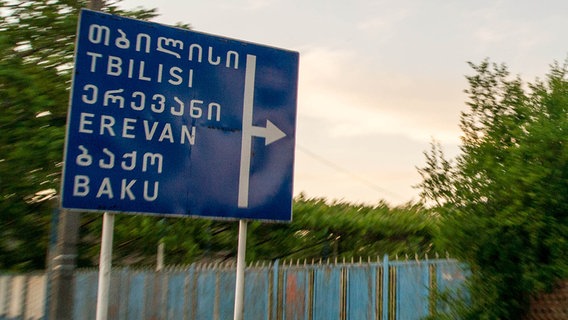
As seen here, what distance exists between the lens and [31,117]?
59.6 ft

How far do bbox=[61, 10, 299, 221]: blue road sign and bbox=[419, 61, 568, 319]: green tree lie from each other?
289 cm

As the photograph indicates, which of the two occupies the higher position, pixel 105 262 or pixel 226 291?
pixel 105 262

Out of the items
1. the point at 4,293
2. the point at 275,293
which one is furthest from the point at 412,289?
the point at 4,293

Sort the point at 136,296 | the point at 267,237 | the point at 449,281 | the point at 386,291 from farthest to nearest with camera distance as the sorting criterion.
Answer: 1. the point at 267,237
2. the point at 136,296
3. the point at 386,291
4. the point at 449,281

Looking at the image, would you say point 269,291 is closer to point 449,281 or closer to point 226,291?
point 226,291

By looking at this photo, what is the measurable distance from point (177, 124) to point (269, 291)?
258 inches

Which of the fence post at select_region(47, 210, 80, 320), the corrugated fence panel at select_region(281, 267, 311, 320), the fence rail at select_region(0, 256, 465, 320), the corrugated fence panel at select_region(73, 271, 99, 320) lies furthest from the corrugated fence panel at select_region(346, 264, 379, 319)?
the corrugated fence panel at select_region(73, 271, 99, 320)

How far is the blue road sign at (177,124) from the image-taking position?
6.43m

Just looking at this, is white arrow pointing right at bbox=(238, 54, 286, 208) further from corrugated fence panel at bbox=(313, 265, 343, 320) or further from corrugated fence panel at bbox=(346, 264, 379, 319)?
corrugated fence panel at bbox=(313, 265, 343, 320)

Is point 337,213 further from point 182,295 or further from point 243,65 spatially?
point 243,65

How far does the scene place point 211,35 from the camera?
7016 millimetres

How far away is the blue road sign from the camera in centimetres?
643

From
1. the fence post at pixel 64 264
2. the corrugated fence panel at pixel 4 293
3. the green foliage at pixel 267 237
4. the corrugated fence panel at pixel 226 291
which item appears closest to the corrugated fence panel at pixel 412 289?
the fence post at pixel 64 264

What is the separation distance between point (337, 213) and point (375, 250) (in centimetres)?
164
